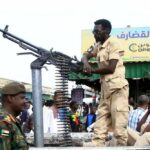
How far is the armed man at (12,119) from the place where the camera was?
326cm

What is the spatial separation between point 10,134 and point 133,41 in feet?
49.3

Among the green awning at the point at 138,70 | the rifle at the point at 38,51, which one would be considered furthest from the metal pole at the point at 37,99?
the green awning at the point at 138,70

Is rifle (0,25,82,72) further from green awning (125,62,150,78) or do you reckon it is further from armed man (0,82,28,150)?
green awning (125,62,150,78)

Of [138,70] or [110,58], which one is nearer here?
[110,58]

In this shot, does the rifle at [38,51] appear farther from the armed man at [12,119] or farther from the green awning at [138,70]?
the green awning at [138,70]

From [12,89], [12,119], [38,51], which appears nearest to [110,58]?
[38,51]

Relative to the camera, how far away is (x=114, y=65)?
17.5 ft

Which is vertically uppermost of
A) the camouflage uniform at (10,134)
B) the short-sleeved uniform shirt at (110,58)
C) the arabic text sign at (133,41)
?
the arabic text sign at (133,41)

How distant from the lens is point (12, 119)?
11.0 ft

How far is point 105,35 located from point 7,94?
7.25ft

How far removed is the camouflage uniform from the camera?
3256 mm

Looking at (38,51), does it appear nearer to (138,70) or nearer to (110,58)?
(110,58)

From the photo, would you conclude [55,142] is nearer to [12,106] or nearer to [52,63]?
[52,63]

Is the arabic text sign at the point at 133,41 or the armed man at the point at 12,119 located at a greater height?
the arabic text sign at the point at 133,41
